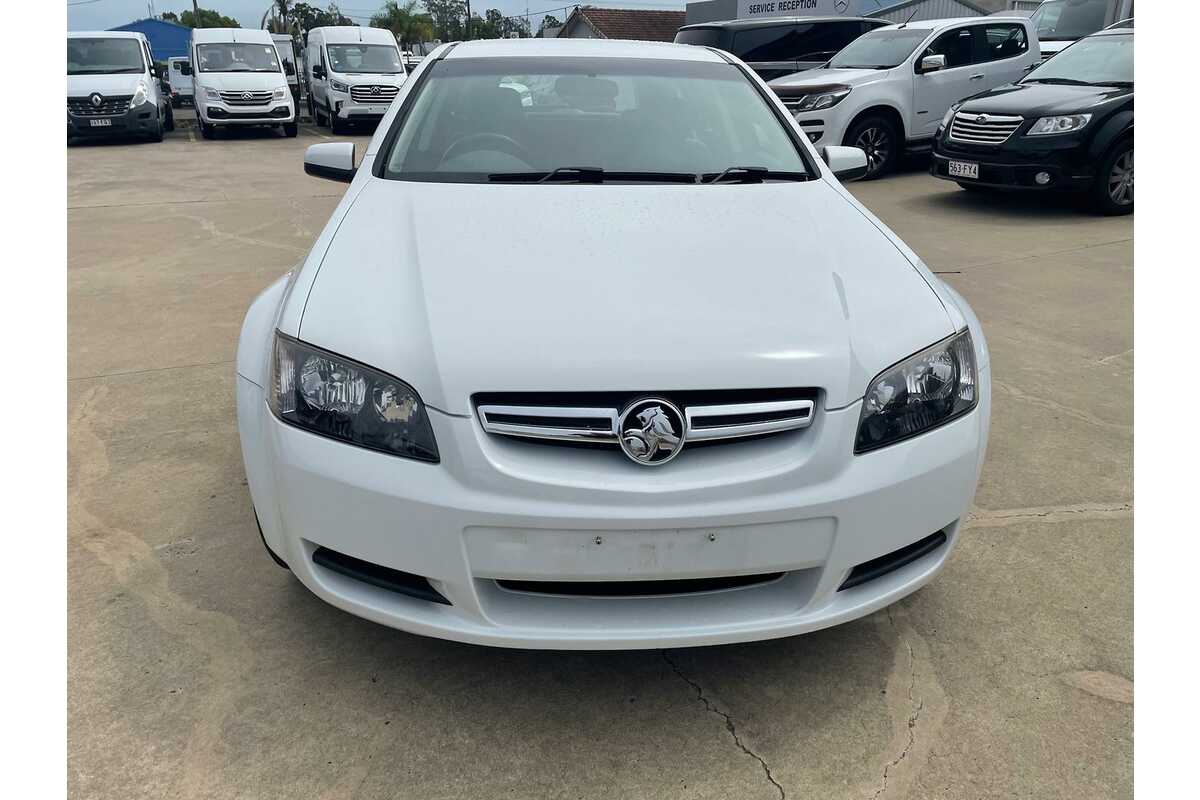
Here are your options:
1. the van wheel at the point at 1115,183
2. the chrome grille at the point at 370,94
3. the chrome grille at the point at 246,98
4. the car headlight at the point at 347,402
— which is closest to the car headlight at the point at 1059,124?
the van wheel at the point at 1115,183

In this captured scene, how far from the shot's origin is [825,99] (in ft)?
29.9

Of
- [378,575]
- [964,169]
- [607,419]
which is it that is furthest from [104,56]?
[607,419]

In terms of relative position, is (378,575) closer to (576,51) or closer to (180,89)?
(576,51)

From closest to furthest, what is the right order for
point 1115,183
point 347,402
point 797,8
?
point 347,402 → point 1115,183 → point 797,8

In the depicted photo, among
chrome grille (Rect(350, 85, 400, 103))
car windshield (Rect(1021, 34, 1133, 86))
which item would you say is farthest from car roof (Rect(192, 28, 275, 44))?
car windshield (Rect(1021, 34, 1133, 86))

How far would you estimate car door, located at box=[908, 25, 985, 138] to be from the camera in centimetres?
948

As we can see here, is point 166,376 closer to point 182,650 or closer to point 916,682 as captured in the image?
point 182,650

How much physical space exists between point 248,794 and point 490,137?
199 cm

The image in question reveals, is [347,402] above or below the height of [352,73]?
below

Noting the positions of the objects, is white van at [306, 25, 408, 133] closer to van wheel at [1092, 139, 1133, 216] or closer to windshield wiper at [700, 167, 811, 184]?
van wheel at [1092, 139, 1133, 216]

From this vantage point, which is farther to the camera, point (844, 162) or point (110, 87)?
point (110, 87)

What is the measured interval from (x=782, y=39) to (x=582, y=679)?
11.3 m

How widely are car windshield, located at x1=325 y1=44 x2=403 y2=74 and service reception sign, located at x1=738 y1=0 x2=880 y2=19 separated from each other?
952 cm

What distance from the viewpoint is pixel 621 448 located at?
1.69 meters
